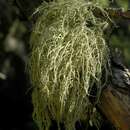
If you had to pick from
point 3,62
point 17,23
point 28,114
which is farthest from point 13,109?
point 17,23

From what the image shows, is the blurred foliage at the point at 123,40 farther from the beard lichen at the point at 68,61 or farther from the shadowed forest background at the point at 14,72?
the beard lichen at the point at 68,61

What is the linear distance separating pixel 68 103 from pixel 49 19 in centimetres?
30

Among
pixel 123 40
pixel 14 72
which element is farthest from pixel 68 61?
pixel 14 72

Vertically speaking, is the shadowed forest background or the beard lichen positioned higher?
the shadowed forest background

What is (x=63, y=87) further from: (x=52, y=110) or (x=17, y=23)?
(x=17, y=23)

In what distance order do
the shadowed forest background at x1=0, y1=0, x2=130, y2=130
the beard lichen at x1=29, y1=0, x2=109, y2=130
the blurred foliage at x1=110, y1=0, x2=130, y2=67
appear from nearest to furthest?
the beard lichen at x1=29, y1=0, x2=109, y2=130 < the blurred foliage at x1=110, y1=0, x2=130, y2=67 < the shadowed forest background at x1=0, y1=0, x2=130, y2=130

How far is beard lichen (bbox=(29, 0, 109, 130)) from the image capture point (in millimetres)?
1421

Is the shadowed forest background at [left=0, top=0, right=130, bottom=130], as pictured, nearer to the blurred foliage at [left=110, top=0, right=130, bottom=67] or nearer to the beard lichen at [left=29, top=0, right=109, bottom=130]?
the blurred foliage at [left=110, top=0, right=130, bottom=67]

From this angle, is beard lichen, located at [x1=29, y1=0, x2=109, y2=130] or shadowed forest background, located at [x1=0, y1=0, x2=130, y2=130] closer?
beard lichen, located at [x1=29, y1=0, x2=109, y2=130]

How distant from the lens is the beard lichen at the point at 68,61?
1.42 metres

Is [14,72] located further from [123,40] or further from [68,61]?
[68,61]

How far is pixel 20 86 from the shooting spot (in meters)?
4.07

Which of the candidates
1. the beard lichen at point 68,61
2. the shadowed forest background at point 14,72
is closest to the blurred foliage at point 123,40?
the shadowed forest background at point 14,72

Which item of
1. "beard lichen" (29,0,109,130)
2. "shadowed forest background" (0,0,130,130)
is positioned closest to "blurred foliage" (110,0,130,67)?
"shadowed forest background" (0,0,130,130)
